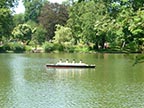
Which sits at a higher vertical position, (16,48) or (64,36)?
(64,36)

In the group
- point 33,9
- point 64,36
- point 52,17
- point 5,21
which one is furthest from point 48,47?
point 33,9

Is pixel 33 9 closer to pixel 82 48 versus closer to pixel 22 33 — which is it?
pixel 22 33

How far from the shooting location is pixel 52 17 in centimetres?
8212

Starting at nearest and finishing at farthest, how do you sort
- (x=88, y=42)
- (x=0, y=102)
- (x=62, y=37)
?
(x=0, y=102), (x=88, y=42), (x=62, y=37)

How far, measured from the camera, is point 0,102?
57.2ft

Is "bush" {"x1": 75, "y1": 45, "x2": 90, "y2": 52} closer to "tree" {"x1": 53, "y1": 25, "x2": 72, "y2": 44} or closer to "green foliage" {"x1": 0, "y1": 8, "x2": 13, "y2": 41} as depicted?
"tree" {"x1": 53, "y1": 25, "x2": 72, "y2": 44}

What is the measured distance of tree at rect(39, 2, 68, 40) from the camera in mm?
82125

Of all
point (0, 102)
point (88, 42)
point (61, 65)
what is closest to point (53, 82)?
point (0, 102)

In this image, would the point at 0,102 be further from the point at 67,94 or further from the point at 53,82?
the point at 53,82

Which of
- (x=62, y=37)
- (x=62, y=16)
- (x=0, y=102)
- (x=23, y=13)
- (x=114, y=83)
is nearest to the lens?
(x=0, y=102)

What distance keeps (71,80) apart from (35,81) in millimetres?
2542

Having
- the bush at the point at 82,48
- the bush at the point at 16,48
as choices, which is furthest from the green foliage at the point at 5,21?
the bush at the point at 82,48

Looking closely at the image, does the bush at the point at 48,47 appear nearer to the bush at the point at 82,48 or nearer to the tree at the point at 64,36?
the bush at the point at 82,48

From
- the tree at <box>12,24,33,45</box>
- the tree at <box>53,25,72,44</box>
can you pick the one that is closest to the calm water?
the tree at <box>53,25,72,44</box>
